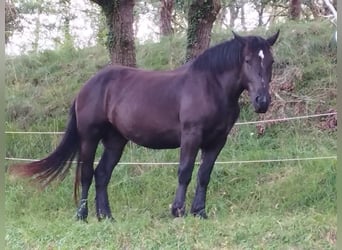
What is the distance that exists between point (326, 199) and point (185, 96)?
1.85 meters

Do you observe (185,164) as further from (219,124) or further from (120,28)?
(120,28)

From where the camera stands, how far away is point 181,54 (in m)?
10.7

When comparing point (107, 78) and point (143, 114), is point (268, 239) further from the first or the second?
point (107, 78)

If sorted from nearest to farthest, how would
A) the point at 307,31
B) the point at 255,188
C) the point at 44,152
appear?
the point at 255,188 < the point at 44,152 < the point at 307,31

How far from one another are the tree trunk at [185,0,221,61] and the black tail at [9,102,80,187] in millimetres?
2768

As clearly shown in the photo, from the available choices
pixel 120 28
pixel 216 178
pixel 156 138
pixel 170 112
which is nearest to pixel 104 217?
pixel 156 138

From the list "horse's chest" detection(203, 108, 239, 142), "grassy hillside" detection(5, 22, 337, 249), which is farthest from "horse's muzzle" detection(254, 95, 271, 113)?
"grassy hillside" detection(5, 22, 337, 249)

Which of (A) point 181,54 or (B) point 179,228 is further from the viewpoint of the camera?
(A) point 181,54

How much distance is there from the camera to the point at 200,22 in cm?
841

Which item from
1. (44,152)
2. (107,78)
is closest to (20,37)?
(44,152)

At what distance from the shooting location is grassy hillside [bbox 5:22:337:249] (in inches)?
196

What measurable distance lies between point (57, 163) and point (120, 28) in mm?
2899

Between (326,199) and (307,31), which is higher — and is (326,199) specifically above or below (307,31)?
below

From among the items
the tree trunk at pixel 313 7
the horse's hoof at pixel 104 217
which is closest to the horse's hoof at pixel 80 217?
the horse's hoof at pixel 104 217
